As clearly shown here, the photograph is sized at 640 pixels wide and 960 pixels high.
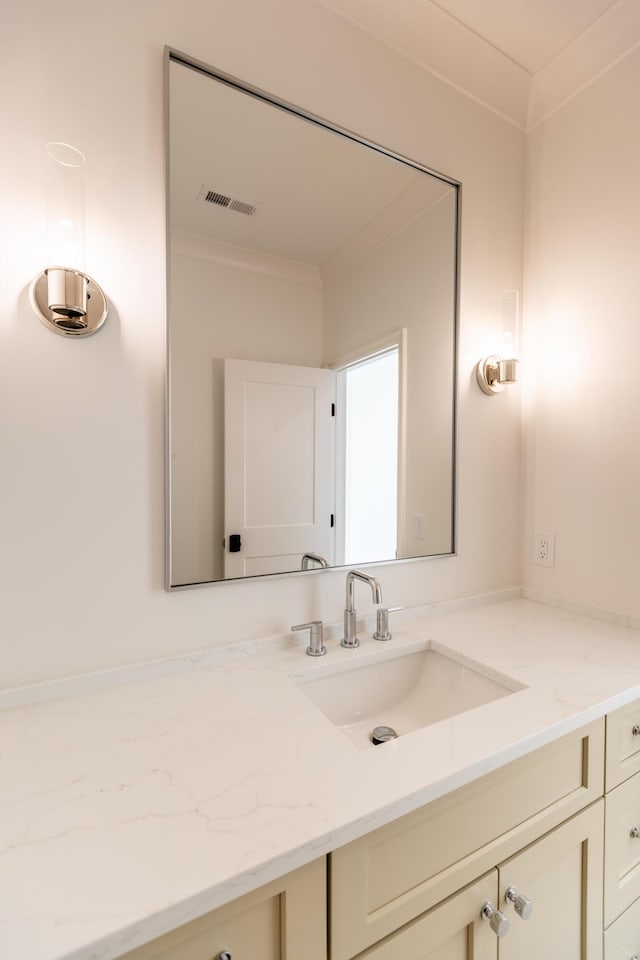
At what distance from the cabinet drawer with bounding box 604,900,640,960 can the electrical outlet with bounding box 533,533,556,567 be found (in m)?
0.89

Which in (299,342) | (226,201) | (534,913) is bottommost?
(534,913)

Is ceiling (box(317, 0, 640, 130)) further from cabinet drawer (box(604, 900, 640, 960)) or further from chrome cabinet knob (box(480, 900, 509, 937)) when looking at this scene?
cabinet drawer (box(604, 900, 640, 960))

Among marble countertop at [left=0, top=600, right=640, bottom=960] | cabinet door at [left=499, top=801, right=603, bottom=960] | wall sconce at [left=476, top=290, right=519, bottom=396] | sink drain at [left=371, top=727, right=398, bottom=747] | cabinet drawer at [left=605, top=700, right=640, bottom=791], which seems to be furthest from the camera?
wall sconce at [left=476, top=290, right=519, bottom=396]

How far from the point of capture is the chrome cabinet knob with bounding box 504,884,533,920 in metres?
0.82

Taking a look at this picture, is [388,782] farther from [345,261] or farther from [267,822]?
[345,261]

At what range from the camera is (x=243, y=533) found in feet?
3.87

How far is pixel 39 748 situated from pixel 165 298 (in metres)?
0.92

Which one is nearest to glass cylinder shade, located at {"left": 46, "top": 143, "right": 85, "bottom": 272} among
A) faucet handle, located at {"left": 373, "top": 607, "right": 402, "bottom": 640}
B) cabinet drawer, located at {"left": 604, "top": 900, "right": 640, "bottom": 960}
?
faucet handle, located at {"left": 373, "top": 607, "right": 402, "bottom": 640}

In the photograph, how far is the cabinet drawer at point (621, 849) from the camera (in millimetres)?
1006

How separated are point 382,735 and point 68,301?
3.82 ft

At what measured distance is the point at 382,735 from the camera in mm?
1104

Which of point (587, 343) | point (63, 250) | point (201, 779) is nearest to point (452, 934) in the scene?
point (201, 779)

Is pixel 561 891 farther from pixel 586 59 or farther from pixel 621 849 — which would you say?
pixel 586 59

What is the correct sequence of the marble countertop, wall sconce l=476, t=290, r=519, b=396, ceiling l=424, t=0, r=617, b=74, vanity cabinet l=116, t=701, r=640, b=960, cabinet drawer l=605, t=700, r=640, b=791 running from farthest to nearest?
wall sconce l=476, t=290, r=519, b=396 < ceiling l=424, t=0, r=617, b=74 < cabinet drawer l=605, t=700, r=640, b=791 < vanity cabinet l=116, t=701, r=640, b=960 < the marble countertop
